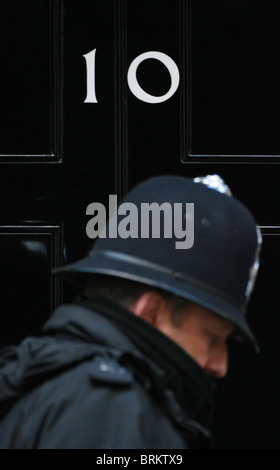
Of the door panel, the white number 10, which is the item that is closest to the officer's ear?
the door panel

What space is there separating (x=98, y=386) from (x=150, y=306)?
0.26 metres

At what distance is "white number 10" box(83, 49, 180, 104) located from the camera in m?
4.17

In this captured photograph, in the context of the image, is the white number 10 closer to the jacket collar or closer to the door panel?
the door panel

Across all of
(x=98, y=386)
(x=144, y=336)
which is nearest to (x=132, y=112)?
(x=144, y=336)

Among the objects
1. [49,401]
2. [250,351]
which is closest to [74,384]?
[49,401]

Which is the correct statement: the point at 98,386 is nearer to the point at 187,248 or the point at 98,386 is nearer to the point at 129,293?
the point at 129,293

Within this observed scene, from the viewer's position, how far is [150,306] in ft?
5.98

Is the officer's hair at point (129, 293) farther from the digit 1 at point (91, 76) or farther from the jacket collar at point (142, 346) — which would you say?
the digit 1 at point (91, 76)

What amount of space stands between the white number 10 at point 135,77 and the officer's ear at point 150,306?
243cm

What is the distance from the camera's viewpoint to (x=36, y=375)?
1702 mm

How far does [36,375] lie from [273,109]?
269 centimetres

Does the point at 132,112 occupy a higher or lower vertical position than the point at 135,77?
lower

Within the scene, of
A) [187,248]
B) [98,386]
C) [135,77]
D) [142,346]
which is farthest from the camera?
[135,77]
